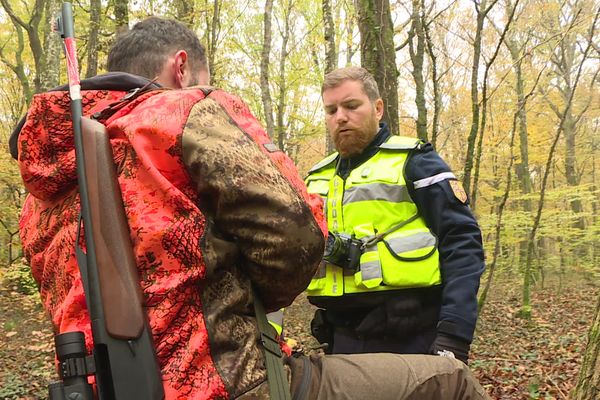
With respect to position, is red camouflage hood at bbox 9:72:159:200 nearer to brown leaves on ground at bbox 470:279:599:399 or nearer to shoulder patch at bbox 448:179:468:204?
shoulder patch at bbox 448:179:468:204

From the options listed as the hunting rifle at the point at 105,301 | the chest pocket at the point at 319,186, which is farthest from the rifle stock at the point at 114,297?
the chest pocket at the point at 319,186

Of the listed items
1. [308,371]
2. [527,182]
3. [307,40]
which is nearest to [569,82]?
[527,182]

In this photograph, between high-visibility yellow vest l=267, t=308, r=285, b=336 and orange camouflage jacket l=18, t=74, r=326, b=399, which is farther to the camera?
high-visibility yellow vest l=267, t=308, r=285, b=336

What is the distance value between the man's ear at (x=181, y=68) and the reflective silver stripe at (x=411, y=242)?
1296mm

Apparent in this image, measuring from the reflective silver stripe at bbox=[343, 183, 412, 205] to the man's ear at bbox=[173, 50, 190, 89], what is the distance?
1.20 metres

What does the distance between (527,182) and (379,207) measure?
1842cm

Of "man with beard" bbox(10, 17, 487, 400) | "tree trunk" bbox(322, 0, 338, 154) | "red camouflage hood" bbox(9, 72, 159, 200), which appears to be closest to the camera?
"man with beard" bbox(10, 17, 487, 400)

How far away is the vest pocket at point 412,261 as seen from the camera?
2.34m

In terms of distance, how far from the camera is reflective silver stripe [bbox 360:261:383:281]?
2.38m

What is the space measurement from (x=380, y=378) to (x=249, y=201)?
72 centimetres

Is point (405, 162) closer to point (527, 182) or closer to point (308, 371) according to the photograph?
point (308, 371)

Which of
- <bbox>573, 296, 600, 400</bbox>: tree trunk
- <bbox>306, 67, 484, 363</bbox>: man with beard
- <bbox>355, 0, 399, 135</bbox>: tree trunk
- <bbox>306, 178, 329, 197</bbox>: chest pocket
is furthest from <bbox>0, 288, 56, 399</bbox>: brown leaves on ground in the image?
<bbox>573, 296, 600, 400</bbox>: tree trunk

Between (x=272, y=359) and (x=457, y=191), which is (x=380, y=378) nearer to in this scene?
(x=272, y=359)

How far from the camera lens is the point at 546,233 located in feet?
55.6
